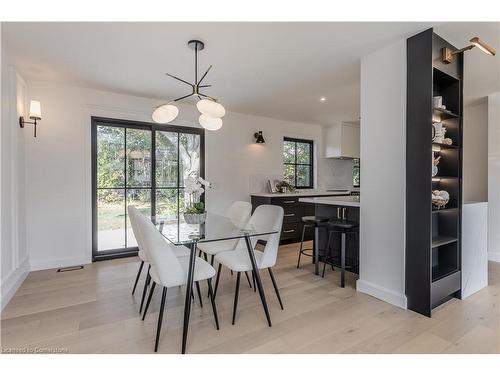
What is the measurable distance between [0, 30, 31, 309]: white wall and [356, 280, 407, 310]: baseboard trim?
3242 mm

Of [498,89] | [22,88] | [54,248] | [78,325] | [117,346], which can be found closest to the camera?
[117,346]

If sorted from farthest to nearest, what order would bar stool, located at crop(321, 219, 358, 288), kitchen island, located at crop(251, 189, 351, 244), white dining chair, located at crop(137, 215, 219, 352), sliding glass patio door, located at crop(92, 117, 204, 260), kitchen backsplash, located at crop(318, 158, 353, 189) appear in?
kitchen backsplash, located at crop(318, 158, 353, 189), kitchen island, located at crop(251, 189, 351, 244), sliding glass patio door, located at crop(92, 117, 204, 260), bar stool, located at crop(321, 219, 358, 288), white dining chair, located at crop(137, 215, 219, 352)

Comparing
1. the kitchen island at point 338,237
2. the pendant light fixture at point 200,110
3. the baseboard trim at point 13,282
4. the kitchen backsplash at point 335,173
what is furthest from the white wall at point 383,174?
the kitchen backsplash at point 335,173

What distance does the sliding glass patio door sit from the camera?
373 centimetres

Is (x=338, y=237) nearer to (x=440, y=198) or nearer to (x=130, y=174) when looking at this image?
(x=440, y=198)

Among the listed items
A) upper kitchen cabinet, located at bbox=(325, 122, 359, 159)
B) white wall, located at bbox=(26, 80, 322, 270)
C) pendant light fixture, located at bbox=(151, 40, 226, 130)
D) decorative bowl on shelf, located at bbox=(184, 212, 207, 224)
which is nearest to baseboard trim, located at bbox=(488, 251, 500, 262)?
upper kitchen cabinet, located at bbox=(325, 122, 359, 159)

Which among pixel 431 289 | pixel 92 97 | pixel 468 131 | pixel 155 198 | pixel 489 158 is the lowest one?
pixel 431 289

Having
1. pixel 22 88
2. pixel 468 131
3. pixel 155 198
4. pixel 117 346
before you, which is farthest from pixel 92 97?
pixel 468 131

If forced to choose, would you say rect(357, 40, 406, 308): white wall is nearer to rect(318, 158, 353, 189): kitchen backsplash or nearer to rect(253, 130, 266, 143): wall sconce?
rect(253, 130, 266, 143): wall sconce

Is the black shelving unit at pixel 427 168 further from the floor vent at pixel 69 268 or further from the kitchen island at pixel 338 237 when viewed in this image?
the floor vent at pixel 69 268

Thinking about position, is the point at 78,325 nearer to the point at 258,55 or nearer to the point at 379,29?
the point at 258,55

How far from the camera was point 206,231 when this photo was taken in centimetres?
219

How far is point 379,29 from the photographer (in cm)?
217
